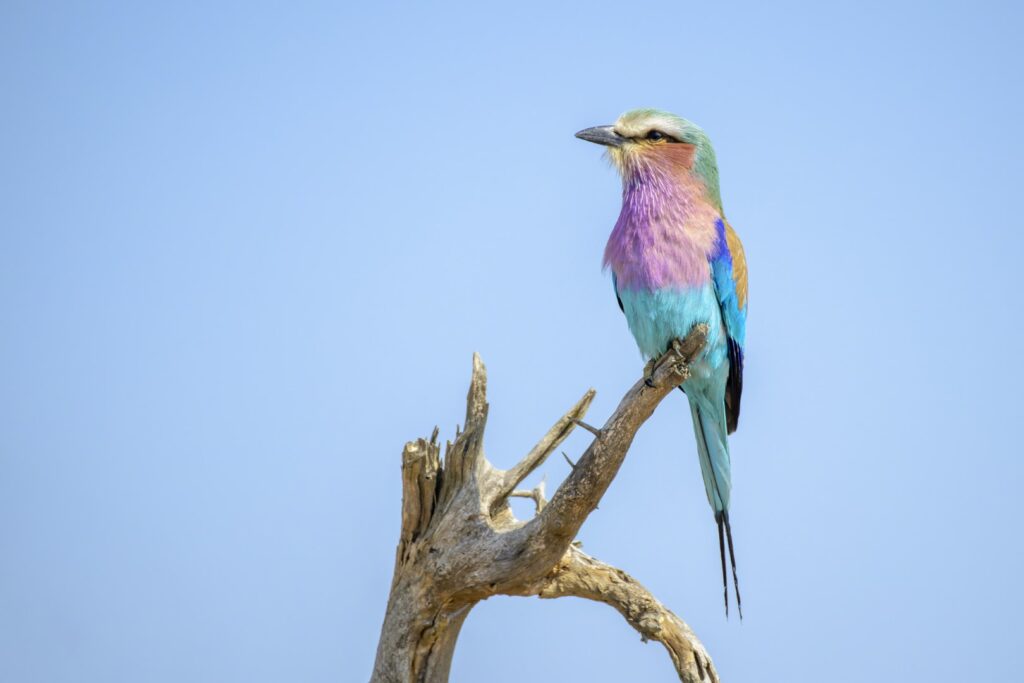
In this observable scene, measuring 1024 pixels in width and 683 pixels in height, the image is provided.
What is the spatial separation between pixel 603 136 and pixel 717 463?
138 centimetres

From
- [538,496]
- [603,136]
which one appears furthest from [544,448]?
[603,136]

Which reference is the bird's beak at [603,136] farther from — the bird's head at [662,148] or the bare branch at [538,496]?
the bare branch at [538,496]

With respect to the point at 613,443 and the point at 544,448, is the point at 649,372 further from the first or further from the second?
the point at 544,448

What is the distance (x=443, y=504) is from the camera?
4.32 metres

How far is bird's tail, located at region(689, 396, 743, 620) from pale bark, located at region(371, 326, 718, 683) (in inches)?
14.7

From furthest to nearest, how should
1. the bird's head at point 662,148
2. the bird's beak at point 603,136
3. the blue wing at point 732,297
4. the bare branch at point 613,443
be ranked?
the bird's beak at point 603,136, the bird's head at point 662,148, the blue wing at point 732,297, the bare branch at point 613,443

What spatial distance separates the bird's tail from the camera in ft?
14.4

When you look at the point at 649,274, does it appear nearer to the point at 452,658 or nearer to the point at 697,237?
the point at 697,237

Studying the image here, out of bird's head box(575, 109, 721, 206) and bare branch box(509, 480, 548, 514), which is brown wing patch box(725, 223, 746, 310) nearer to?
bird's head box(575, 109, 721, 206)

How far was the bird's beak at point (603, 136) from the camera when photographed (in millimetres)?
4352

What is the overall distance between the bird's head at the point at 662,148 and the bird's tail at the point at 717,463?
0.84 m

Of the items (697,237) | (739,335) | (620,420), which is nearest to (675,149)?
(697,237)

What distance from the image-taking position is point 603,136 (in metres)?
4.38

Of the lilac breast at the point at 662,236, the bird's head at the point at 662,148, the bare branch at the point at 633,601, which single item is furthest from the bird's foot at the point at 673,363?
the bare branch at the point at 633,601
